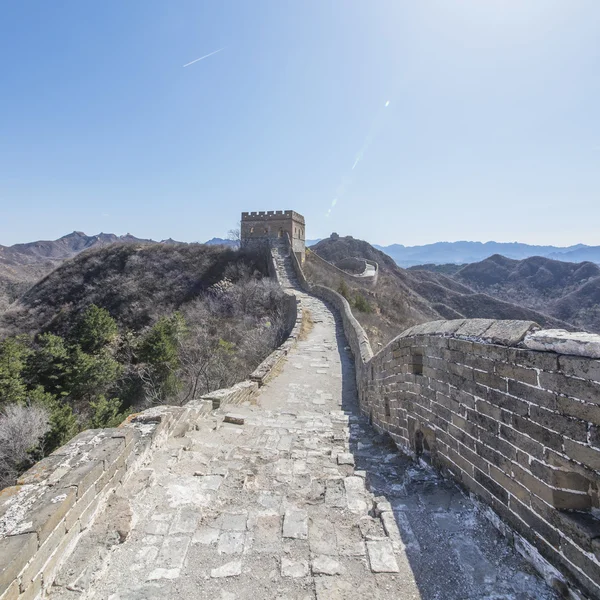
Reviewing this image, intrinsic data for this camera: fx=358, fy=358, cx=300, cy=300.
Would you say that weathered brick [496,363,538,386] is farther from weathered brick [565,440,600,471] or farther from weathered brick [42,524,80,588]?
weathered brick [42,524,80,588]

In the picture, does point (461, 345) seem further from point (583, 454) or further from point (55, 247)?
point (55, 247)

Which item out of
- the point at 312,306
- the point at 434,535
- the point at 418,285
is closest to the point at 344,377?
the point at 434,535

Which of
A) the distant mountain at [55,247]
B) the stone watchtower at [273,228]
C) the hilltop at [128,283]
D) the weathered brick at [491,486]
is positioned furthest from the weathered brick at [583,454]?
the distant mountain at [55,247]

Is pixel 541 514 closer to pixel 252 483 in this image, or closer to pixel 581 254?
pixel 252 483

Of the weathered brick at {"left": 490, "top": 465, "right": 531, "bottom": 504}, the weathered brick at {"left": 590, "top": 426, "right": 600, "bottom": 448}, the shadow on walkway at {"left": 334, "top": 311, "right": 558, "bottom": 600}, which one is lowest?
the shadow on walkway at {"left": 334, "top": 311, "right": 558, "bottom": 600}

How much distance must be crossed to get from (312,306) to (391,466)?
13588 mm

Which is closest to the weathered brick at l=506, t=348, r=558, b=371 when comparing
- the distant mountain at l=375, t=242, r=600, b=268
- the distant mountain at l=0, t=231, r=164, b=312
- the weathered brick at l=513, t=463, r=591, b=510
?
the weathered brick at l=513, t=463, r=591, b=510

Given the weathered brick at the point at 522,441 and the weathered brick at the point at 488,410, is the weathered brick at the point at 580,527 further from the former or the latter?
the weathered brick at the point at 488,410

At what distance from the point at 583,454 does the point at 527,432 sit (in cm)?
37

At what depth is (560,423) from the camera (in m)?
1.97

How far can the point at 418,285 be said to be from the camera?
178 ft

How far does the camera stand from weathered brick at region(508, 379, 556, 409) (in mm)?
2024

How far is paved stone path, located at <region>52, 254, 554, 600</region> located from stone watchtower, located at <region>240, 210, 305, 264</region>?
943 inches

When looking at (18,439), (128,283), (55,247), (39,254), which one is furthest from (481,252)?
(18,439)
